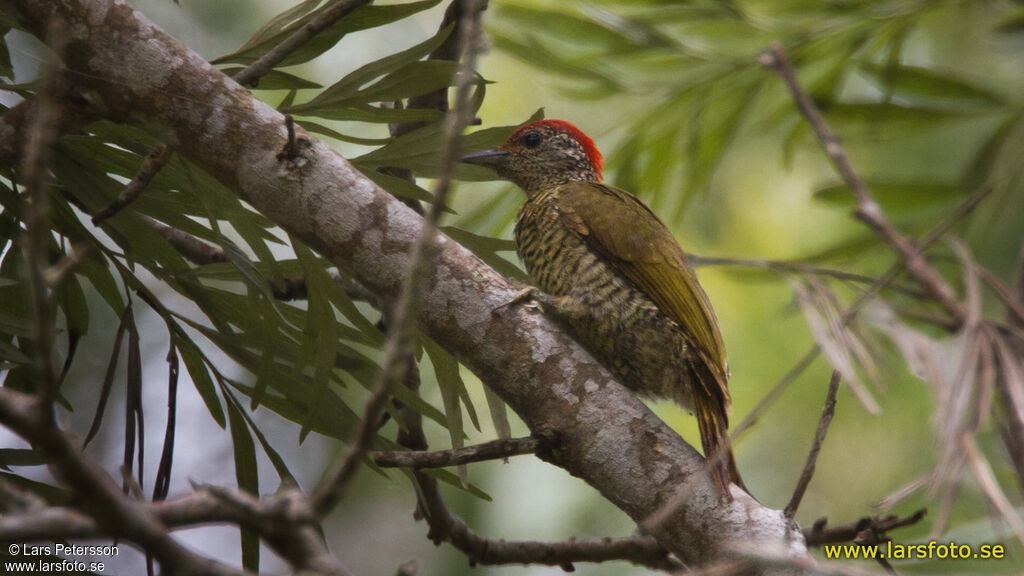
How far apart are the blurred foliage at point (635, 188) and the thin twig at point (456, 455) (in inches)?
12.9

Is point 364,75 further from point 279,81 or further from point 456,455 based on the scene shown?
point 456,455

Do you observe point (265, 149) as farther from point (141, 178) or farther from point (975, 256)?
point (975, 256)

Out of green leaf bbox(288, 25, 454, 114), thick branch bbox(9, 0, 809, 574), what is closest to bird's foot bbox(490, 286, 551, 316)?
thick branch bbox(9, 0, 809, 574)

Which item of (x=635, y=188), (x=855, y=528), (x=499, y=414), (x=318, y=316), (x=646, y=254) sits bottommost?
(x=855, y=528)

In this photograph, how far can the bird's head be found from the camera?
155 inches

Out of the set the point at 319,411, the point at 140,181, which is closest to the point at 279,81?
the point at 140,181

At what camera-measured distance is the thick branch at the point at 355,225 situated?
204 centimetres

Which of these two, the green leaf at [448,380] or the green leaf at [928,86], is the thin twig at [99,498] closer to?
the green leaf at [448,380]

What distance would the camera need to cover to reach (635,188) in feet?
13.2

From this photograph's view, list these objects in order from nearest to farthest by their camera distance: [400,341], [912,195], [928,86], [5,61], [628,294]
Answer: [400,341]
[5,61]
[628,294]
[928,86]
[912,195]

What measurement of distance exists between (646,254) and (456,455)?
4.54ft

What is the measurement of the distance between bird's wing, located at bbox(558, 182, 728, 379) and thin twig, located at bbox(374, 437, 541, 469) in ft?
3.39

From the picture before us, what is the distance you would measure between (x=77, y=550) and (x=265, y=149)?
1.18m

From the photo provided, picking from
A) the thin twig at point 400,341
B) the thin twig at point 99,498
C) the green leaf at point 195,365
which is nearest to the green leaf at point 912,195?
the green leaf at point 195,365
